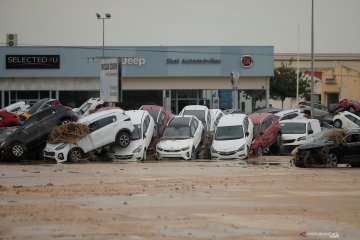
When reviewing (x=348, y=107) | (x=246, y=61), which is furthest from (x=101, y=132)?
(x=246, y=61)

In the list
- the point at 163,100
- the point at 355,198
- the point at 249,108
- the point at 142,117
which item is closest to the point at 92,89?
the point at 163,100

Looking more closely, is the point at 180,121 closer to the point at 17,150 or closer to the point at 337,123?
the point at 17,150

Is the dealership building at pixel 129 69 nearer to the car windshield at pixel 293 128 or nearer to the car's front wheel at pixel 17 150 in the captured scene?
the car windshield at pixel 293 128

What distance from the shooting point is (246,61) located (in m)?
66.1

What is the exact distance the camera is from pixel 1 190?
1798 cm

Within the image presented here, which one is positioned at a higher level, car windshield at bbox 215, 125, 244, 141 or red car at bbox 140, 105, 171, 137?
red car at bbox 140, 105, 171, 137

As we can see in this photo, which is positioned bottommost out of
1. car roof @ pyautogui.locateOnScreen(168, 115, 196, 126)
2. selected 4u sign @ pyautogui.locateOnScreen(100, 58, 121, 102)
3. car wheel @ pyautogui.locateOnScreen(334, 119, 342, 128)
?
car wheel @ pyautogui.locateOnScreen(334, 119, 342, 128)

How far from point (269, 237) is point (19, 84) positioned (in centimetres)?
5766

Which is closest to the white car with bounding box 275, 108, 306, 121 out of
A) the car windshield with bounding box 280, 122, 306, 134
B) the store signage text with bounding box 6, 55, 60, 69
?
the car windshield with bounding box 280, 122, 306, 134

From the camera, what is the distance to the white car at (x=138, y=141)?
99.3 feet

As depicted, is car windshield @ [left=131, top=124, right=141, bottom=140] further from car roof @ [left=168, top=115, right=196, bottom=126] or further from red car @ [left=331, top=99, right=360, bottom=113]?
red car @ [left=331, top=99, right=360, bottom=113]

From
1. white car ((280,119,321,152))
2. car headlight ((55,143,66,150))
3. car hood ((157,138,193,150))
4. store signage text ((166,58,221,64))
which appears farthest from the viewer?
store signage text ((166,58,221,64))

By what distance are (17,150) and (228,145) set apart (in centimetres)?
889

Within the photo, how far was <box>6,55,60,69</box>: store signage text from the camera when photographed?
65875 mm
